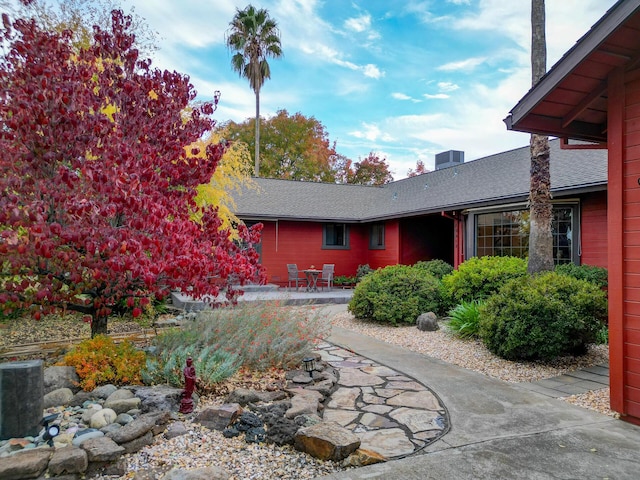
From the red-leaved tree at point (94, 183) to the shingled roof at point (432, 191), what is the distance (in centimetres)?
730

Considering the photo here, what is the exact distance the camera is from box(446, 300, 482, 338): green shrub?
21.3 feet

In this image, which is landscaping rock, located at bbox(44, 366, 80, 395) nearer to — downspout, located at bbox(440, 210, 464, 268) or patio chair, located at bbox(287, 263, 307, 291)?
downspout, located at bbox(440, 210, 464, 268)

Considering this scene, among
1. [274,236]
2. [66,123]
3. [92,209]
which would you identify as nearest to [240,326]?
[92,209]

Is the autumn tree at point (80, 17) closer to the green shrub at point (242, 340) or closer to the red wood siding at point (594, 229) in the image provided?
the green shrub at point (242, 340)

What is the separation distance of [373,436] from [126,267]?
2229 mm

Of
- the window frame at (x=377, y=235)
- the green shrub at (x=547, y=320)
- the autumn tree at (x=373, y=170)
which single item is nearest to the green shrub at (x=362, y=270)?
the window frame at (x=377, y=235)

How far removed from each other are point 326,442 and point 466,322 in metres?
4.57

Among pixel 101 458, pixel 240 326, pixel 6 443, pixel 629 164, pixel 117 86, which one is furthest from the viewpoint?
pixel 240 326

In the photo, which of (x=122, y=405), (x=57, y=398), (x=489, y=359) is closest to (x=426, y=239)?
(x=489, y=359)

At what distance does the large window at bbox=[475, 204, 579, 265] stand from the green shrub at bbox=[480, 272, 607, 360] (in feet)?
12.5

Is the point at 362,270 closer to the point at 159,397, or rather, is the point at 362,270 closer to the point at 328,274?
the point at 328,274

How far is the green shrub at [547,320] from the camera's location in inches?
196

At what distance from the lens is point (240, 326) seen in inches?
196

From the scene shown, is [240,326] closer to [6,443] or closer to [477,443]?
[6,443]
